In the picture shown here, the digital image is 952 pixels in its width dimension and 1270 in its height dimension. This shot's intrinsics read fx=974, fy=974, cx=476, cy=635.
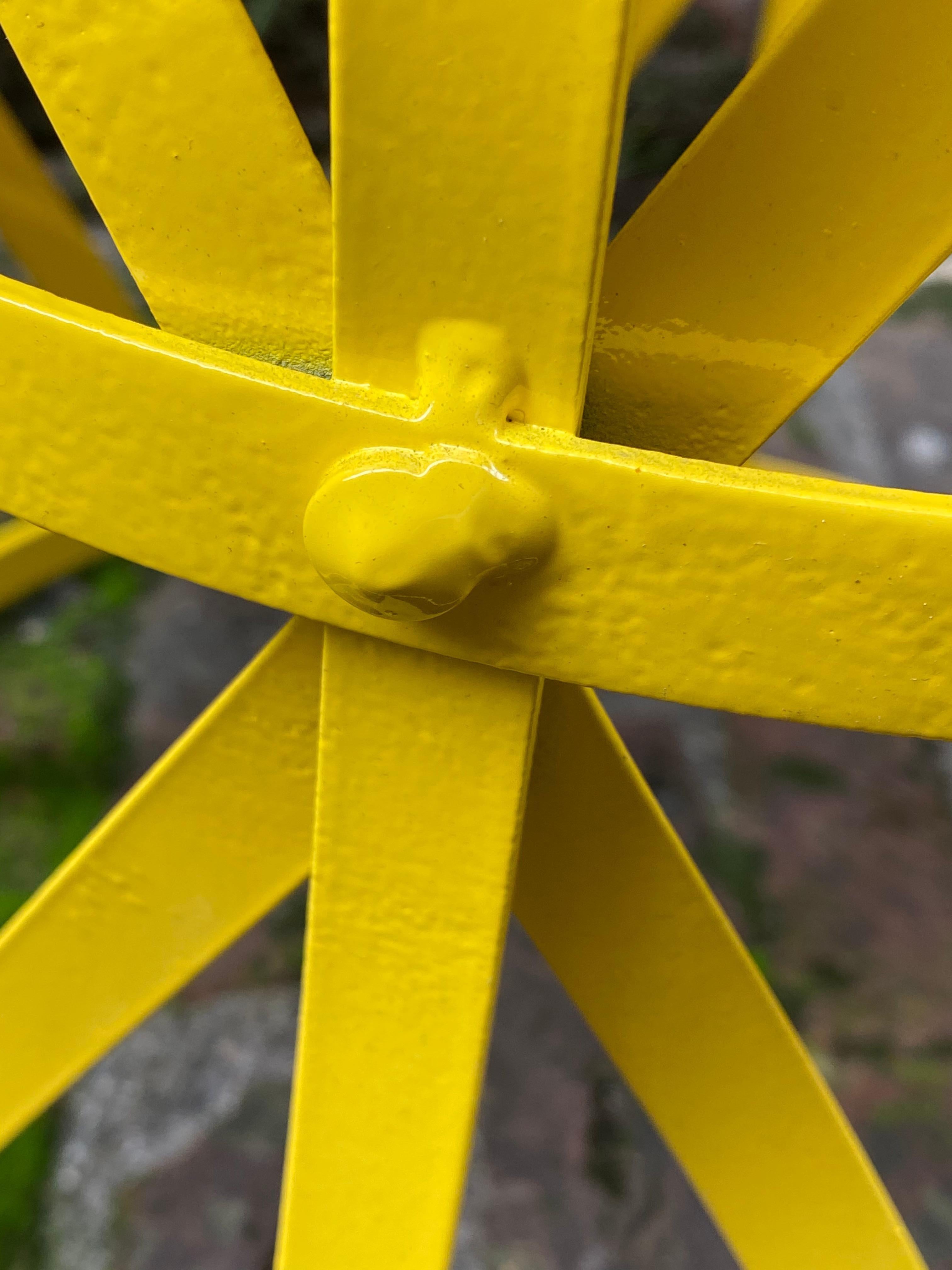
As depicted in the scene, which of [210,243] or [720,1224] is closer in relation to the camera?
[210,243]

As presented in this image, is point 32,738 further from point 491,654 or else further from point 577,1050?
point 491,654

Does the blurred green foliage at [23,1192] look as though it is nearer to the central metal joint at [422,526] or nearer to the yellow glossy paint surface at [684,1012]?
the yellow glossy paint surface at [684,1012]

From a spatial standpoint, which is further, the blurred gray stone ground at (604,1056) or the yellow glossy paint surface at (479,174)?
the blurred gray stone ground at (604,1056)

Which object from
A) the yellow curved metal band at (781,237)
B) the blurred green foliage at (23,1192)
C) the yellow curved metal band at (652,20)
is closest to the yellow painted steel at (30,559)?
the blurred green foliage at (23,1192)

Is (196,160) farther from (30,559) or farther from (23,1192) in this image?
(30,559)

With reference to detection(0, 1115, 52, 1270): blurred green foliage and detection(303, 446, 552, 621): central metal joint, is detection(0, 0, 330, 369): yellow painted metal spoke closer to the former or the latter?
detection(303, 446, 552, 621): central metal joint

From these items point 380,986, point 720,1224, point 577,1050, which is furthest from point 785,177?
point 577,1050

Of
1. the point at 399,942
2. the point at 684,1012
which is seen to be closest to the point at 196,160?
the point at 399,942

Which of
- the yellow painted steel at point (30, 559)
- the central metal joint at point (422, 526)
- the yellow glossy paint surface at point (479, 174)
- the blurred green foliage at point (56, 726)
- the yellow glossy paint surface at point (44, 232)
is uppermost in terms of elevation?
the yellow glossy paint surface at point (44, 232)

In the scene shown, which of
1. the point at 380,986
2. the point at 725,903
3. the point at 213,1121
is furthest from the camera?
the point at 725,903
